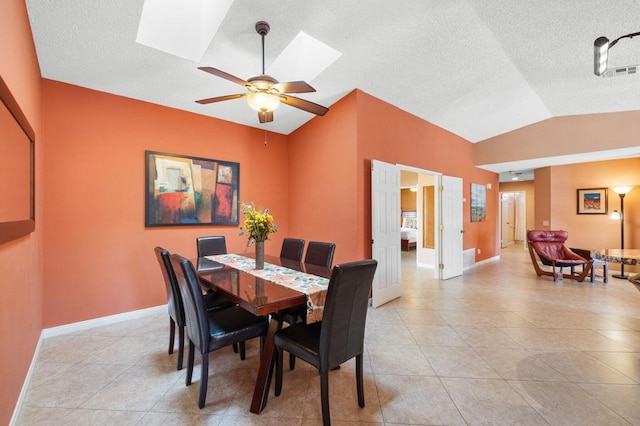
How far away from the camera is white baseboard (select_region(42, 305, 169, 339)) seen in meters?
2.82

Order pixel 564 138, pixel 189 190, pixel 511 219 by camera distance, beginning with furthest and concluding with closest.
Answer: pixel 511 219 < pixel 564 138 < pixel 189 190

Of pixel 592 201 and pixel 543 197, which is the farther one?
pixel 543 197

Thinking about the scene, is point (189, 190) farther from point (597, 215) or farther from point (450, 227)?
point (597, 215)

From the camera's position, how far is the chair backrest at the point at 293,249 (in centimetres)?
316

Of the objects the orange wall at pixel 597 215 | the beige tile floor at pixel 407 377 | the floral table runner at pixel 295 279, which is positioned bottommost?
the beige tile floor at pixel 407 377

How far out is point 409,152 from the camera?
4461 millimetres

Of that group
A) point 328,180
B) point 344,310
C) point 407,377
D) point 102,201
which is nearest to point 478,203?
point 328,180

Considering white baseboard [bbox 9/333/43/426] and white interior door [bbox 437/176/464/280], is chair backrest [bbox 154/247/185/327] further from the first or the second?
white interior door [bbox 437/176/464/280]

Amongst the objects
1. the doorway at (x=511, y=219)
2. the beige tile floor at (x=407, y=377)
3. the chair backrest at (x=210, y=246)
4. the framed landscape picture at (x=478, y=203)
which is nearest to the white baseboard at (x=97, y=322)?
the beige tile floor at (x=407, y=377)

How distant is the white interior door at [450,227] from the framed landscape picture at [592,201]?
318 cm

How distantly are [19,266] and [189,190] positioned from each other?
200 cm

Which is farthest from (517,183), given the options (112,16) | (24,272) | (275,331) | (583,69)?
(24,272)

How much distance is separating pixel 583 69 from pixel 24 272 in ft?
20.2

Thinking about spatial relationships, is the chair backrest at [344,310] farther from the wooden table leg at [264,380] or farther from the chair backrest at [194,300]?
the chair backrest at [194,300]
